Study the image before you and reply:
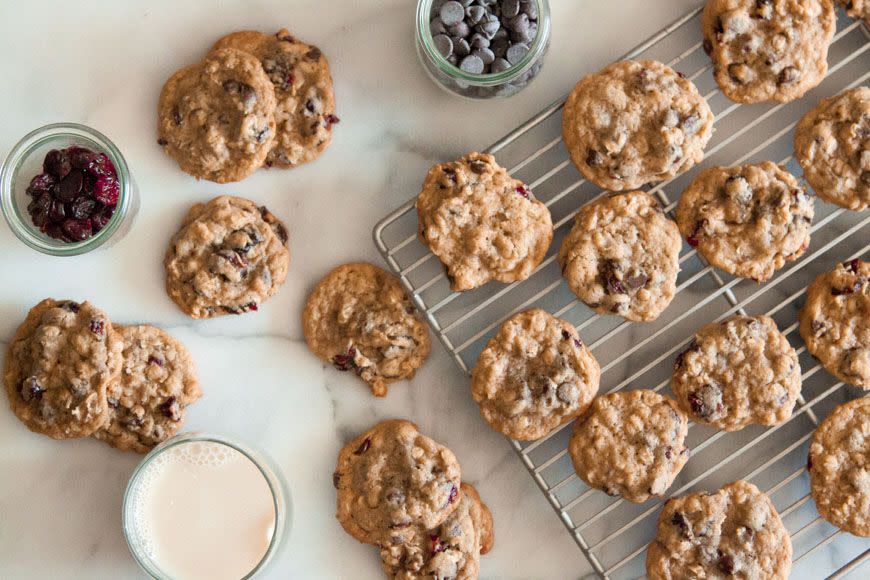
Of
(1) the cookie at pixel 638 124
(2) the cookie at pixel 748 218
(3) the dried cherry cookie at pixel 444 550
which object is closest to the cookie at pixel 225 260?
(3) the dried cherry cookie at pixel 444 550

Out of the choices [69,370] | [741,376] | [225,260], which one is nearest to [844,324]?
[741,376]

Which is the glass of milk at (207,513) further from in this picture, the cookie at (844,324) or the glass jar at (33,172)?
the cookie at (844,324)

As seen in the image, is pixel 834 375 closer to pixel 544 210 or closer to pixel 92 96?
pixel 544 210

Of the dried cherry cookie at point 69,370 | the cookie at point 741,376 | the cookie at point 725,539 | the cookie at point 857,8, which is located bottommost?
the cookie at point 725,539

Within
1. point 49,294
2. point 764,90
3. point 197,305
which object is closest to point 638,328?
point 764,90

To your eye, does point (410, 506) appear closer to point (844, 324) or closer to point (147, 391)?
point (147, 391)
